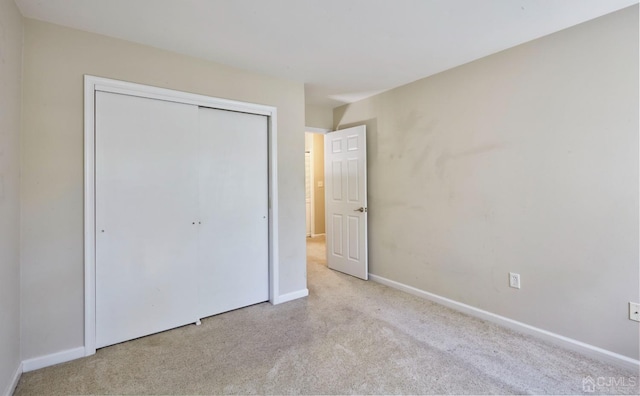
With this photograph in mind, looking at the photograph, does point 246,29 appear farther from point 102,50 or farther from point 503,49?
point 503,49

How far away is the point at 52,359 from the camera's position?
200cm

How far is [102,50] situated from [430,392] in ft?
10.3

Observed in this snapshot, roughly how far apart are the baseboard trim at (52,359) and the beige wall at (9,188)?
3.6 inches

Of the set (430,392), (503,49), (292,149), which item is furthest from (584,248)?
(292,149)

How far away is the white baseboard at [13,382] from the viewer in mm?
1667

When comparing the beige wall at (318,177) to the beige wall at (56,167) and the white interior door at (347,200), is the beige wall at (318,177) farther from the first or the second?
→ the beige wall at (56,167)

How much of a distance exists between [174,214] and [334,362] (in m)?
1.69

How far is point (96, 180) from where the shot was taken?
214 centimetres

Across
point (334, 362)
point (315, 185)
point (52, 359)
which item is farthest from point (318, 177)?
point (52, 359)

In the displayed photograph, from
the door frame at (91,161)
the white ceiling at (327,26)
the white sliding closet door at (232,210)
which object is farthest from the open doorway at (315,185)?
the door frame at (91,161)

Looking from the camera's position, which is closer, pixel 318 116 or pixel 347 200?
pixel 347 200

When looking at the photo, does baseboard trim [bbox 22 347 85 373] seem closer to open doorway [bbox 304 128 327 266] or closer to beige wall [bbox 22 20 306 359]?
beige wall [bbox 22 20 306 359]

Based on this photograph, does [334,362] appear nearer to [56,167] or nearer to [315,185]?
[56,167]

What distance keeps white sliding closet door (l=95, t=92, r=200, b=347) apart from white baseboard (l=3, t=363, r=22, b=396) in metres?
0.40
